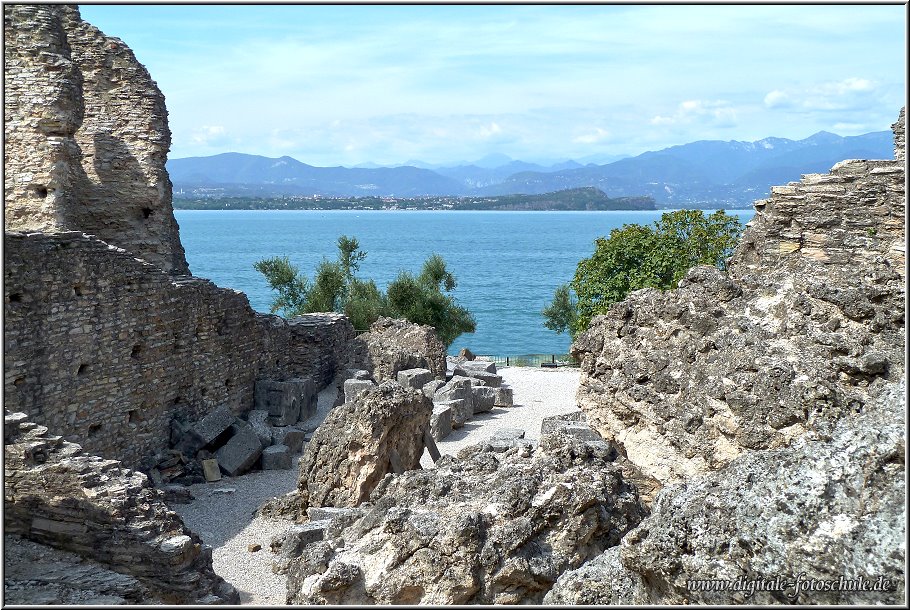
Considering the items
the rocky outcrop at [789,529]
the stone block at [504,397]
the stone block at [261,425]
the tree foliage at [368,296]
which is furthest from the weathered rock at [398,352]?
the rocky outcrop at [789,529]

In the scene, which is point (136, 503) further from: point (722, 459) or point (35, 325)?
point (722, 459)

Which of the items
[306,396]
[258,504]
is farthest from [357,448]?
[306,396]

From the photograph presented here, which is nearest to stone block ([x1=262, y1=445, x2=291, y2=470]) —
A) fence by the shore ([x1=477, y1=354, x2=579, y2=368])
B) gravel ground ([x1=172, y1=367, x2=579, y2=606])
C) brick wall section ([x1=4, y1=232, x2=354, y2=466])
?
gravel ground ([x1=172, y1=367, x2=579, y2=606])

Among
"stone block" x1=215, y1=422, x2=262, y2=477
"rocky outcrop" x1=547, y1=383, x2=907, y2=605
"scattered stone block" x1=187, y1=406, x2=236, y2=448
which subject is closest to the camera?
"rocky outcrop" x1=547, y1=383, x2=907, y2=605

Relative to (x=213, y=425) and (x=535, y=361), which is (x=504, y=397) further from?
(x=535, y=361)

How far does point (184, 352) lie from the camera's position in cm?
1692

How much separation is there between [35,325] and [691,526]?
11.2 metres

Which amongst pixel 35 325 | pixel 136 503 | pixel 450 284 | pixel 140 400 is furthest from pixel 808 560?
pixel 450 284

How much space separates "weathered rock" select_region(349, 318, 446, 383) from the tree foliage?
25.6ft

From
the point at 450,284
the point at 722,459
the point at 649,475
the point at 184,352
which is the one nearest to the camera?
the point at 722,459

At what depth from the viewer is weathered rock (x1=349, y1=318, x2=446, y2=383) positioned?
22.6 metres

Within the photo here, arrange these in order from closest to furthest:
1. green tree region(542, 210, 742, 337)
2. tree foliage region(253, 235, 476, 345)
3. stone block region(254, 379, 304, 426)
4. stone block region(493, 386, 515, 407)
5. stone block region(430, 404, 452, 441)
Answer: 1. stone block region(430, 404, 452, 441)
2. stone block region(254, 379, 304, 426)
3. stone block region(493, 386, 515, 407)
4. green tree region(542, 210, 742, 337)
5. tree foliage region(253, 235, 476, 345)

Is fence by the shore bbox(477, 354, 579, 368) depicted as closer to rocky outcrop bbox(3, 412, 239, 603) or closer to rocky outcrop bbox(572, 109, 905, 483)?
rocky outcrop bbox(3, 412, 239, 603)

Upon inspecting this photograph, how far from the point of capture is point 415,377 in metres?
21.9
